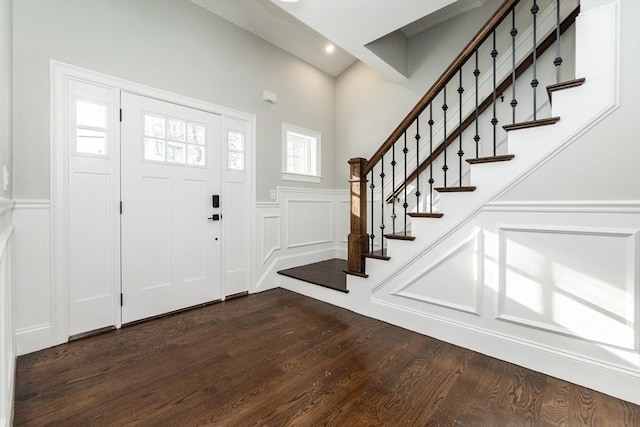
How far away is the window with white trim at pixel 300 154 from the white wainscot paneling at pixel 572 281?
2630 mm

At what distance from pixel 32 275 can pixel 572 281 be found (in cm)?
365

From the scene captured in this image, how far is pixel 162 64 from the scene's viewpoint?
8.98 ft

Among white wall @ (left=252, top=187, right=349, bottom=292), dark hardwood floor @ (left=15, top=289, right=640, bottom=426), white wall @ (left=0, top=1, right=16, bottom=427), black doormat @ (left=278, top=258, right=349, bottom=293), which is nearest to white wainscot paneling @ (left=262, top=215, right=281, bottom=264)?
white wall @ (left=252, top=187, right=349, bottom=292)

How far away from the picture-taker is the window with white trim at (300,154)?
384 centimetres

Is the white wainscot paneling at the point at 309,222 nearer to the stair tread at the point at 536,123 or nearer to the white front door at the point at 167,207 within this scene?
the white front door at the point at 167,207

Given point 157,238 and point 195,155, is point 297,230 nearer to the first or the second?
point 195,155

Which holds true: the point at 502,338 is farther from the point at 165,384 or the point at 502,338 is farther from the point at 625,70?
the point at 165,384

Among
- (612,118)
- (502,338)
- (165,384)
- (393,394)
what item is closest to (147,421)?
(165,384)

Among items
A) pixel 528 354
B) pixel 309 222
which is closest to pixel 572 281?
pixel 528 354

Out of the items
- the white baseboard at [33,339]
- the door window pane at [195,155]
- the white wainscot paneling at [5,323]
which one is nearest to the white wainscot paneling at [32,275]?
the white baseboard at [33,339]

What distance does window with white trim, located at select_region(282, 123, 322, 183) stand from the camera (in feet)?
12.6

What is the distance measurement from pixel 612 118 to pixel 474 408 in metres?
1.77

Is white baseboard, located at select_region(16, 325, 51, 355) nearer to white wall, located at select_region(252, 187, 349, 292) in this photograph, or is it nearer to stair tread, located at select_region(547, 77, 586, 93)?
white wall, located at select_region(252, 187, 349, 292)

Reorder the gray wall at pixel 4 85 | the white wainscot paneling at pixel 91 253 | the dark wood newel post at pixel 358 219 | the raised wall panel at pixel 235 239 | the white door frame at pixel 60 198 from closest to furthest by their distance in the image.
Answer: the gray wall at pixel 4 85, the white door frame at pixel 60 198, the white wainscot paneling at pixel 91 253, the dark wood newel post at pixel 358 219, the raised wall panel at pixel 235 239
